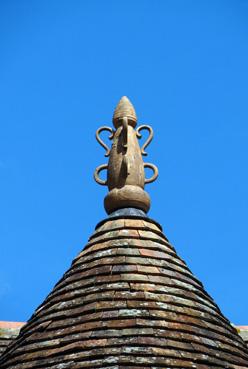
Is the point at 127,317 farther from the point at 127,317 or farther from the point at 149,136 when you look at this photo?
the point at 149,136

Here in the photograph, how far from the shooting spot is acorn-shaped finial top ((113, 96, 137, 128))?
31.8ft

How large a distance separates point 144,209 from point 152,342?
7.48 ft

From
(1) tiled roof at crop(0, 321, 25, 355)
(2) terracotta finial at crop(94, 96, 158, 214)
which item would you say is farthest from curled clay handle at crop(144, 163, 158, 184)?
(1) tiled roof at crop(0, 321, 25, 355)

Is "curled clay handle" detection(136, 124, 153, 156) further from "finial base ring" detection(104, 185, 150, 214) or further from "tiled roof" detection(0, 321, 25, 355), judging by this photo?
"tiled roof" detection(0, 321, 25, 355)

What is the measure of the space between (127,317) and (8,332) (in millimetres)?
2699

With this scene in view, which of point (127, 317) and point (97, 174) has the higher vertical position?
point (97, 174)

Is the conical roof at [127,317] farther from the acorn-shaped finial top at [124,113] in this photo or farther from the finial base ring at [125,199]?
the acorn-shaped finial top at [124,113]

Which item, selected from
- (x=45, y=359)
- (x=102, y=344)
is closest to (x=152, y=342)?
(x=102, y=344)

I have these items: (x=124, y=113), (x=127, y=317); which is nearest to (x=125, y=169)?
(x=124, y=113)

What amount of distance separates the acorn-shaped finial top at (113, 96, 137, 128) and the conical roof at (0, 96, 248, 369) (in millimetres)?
1478

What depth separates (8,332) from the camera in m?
9.52

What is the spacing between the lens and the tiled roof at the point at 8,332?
931 cm

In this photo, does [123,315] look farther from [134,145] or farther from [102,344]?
[134,145]

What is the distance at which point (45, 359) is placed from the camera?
7027 mm
